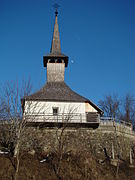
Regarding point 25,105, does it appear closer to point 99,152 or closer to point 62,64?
point 99,152

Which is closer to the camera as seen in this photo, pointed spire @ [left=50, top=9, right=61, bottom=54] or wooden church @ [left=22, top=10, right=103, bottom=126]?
wooden church @ [left=22, top=10, right=103, bottom=126]

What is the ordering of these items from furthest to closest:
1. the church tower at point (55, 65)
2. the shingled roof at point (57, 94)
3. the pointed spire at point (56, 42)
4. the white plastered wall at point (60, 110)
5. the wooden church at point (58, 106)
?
the pointed spire at point (56, 42)
the church tower at point (55, 65)
the shingled roof at point (57, 94)
the white plastered wall at point (60, 110)
the wooden church at point (58, 106)

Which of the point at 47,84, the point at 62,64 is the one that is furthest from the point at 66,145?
the point at 62,64

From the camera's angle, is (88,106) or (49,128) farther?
(88,106)

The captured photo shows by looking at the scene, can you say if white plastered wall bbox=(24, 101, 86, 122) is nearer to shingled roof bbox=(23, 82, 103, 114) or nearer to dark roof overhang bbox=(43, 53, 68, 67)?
shingled roof bbox=(23, 82, 103, 114)

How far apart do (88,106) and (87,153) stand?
6.64 meters

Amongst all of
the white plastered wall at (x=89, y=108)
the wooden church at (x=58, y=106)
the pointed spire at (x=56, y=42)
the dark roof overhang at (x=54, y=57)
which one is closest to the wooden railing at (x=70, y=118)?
the wooden church at (x=58, y=106)

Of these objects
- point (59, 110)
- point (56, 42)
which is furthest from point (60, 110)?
point (56, 42)

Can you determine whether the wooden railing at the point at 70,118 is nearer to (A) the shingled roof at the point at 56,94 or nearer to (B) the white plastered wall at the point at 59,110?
(B) the white plastered wall at the point at 59,110

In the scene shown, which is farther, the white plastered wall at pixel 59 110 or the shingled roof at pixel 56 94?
the shingled roof at pixel 56 94

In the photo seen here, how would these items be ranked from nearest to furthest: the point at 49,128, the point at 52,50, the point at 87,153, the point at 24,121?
the point at 24,121 < the point at 87,153 < the point at 49,128 < the point at 52,50

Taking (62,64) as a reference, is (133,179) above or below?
below

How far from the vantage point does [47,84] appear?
3184 centimetres

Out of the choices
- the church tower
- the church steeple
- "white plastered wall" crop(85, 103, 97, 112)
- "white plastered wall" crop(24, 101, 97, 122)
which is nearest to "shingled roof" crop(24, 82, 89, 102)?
"white plastered wall" crop(24, 101, 97, 122)
